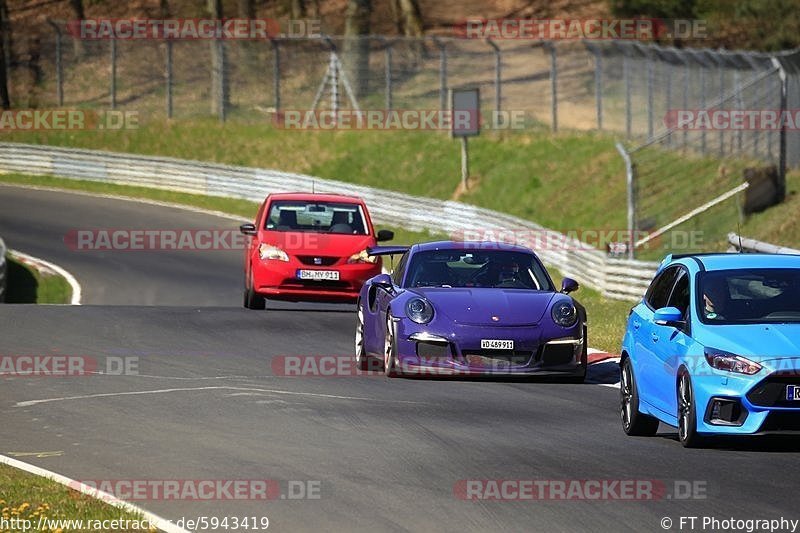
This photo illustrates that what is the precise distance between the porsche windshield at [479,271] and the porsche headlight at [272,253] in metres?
6.28


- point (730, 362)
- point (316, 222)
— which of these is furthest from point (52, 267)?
point (730, 362)

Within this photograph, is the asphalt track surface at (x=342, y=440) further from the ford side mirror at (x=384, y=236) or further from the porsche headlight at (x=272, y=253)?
the ford side mirror at (x=384, y=236)

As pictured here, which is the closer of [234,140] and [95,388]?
[95,388]

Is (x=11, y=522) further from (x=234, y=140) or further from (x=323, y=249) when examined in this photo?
(x=234, y=140)

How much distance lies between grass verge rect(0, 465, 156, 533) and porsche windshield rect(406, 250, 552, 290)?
638cm

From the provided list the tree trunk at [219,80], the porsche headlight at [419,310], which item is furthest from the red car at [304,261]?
the tree trunk at [219,80]

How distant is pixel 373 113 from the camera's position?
4972 cm

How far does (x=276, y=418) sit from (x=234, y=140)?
39.4 meters

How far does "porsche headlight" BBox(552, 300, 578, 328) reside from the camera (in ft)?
48.5

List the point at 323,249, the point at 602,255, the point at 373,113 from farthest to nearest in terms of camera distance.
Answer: the point at 373,113 → the point at 602,255 → the point at 323,249

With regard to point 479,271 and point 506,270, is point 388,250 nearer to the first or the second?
point 479,271

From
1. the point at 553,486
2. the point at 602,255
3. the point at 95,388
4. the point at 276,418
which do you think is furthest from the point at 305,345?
the point at 602,255

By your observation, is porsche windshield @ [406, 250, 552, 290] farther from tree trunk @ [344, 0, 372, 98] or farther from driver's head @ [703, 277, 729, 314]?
tree trunk @ [344, 0, 372, 98]

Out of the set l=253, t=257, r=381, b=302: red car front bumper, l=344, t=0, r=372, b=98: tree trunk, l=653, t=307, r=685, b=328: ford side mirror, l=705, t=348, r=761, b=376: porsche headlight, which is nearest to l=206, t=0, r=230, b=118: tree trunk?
l=344, t=0, r=372, b=98: tree trunk
